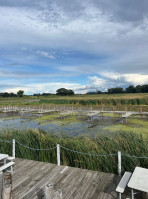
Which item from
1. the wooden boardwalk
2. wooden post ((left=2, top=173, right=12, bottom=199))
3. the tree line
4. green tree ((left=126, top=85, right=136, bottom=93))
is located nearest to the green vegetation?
the wooden boardwalk

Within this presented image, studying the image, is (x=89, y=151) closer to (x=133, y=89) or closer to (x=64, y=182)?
(x=64, y=182)

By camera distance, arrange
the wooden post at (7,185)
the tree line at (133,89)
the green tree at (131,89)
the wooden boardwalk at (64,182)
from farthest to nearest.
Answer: the green tree at (131,89) → the tree line at (133,89) → the wooden boardwalk at (64,182) → the wooden post at (7,185)

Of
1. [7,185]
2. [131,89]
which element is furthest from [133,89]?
[7,185]

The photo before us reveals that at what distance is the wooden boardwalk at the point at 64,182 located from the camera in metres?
3.15

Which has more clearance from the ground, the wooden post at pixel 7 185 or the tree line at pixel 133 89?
the tree line at pixel 133 89

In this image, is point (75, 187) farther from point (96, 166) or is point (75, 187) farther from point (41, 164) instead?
point (41, 164)

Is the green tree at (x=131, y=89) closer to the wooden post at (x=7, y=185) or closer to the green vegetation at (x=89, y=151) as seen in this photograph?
the green vegetation at (x=89, y=151)

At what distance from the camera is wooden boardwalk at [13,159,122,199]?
124 inches

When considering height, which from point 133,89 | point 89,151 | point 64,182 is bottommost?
point 64,182

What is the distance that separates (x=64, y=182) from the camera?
3602mm

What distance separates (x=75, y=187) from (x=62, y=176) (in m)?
0.58

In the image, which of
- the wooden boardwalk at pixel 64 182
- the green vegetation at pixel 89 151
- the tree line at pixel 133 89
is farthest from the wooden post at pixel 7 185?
the tree line at pixel 133 89

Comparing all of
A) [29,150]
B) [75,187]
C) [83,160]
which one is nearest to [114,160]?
[83,160]

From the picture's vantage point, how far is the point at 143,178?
275cm
